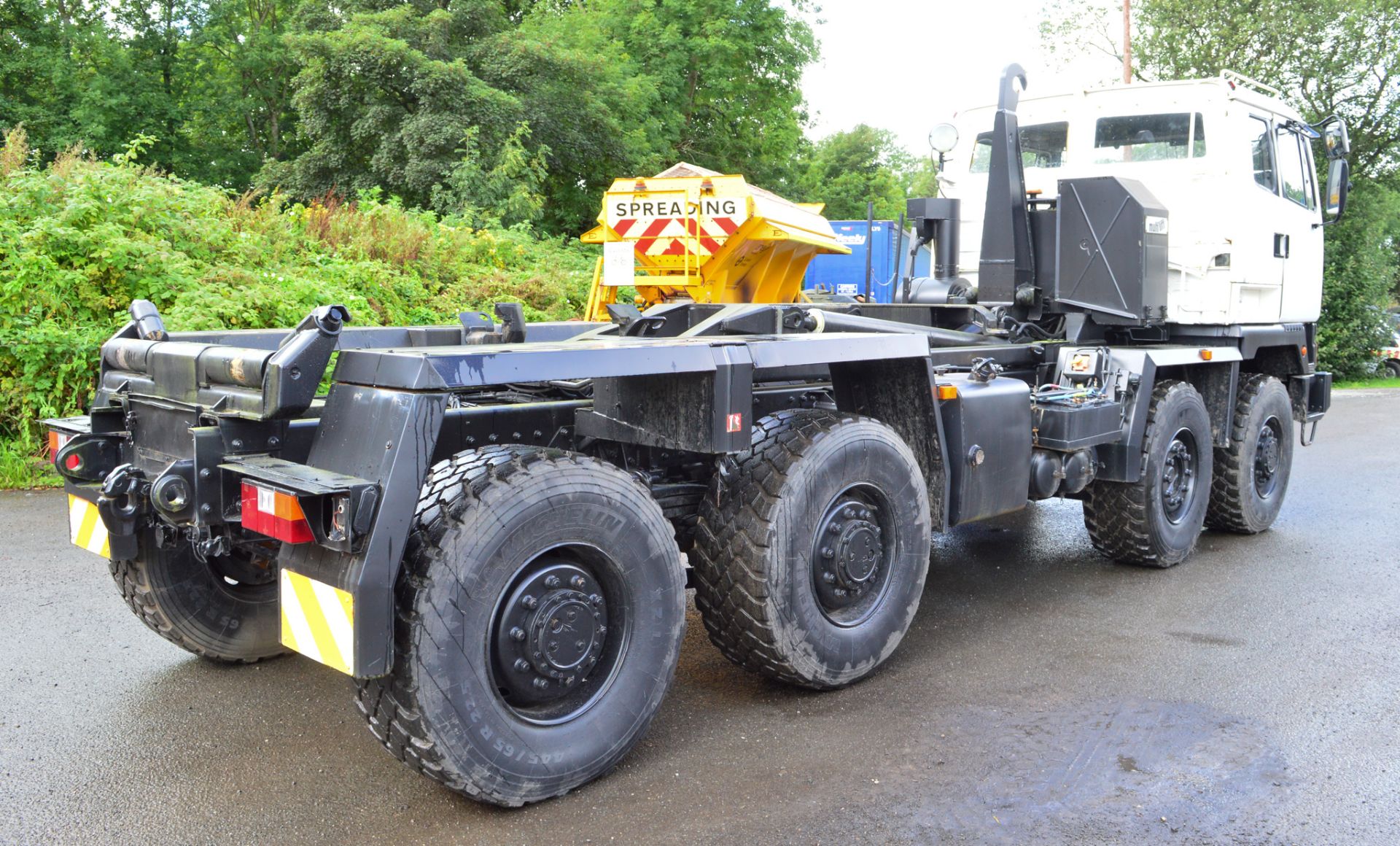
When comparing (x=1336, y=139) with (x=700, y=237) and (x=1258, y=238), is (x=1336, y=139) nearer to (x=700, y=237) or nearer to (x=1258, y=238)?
(x=1258, y=238)

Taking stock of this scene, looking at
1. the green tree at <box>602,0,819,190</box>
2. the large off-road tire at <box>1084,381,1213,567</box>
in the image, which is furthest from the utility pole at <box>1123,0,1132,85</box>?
the large off-road tire at <box>1084,381,1213,567</box>

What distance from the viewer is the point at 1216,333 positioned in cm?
690

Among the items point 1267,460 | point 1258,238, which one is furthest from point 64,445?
point 1267,460

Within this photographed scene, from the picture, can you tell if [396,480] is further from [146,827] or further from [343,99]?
[343,99]

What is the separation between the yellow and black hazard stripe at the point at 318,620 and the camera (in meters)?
2.95

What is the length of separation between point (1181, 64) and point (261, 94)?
64.7 feet

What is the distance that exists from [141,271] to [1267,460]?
840 centimetres

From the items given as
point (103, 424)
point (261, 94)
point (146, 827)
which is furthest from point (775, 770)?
point (261, 94)

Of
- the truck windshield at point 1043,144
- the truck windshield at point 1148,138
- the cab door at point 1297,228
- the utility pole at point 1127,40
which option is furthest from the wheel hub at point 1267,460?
the utility pole at point 1127,40

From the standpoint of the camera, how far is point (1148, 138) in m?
7.03

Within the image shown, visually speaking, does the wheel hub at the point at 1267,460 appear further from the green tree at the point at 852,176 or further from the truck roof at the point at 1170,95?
the green tree at the point at 852,176

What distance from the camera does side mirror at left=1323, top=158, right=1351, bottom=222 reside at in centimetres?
738

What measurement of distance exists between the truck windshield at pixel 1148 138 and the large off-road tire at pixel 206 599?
5.66 m

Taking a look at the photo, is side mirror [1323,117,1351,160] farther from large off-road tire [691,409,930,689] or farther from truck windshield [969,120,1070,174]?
large off-road tire [691,409,930,689]
